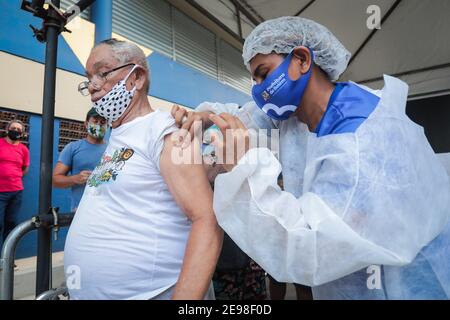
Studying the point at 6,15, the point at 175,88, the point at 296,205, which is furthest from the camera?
the point at 175,88

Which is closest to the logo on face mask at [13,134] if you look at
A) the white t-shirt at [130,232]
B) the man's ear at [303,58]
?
the white t-shirt at [130,232]

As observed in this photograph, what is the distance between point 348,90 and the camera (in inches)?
→ 37.8

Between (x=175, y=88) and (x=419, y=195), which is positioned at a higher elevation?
(x=175, y=88)

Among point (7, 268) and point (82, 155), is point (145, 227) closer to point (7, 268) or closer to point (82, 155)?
point (7, 268)

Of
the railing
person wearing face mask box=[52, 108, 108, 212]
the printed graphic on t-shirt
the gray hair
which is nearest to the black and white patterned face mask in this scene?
the gray hair

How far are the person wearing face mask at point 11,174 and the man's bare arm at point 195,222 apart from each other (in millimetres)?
2952

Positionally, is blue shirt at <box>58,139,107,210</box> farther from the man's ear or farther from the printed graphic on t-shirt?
the man's ear

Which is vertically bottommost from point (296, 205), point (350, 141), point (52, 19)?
point (296, 205)

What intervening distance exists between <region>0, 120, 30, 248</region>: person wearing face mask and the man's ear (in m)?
3.19

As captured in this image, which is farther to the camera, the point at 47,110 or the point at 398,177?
the point at 47,110

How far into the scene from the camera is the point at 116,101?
1.05m

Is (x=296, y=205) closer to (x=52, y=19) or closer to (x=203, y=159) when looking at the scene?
(x=203, y=159)

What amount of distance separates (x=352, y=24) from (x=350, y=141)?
2.38 m
